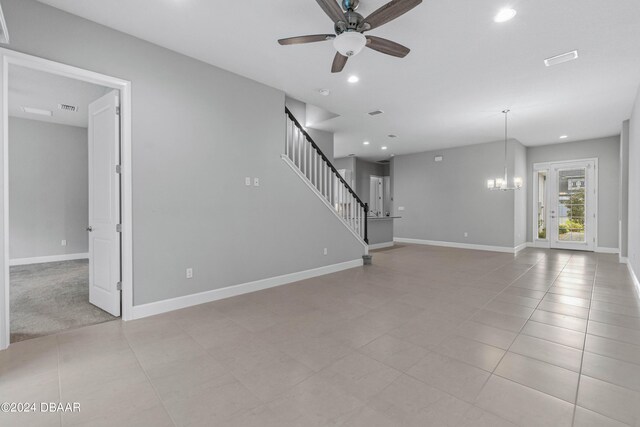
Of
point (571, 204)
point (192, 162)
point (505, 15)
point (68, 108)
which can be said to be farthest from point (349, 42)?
point (571, 204)

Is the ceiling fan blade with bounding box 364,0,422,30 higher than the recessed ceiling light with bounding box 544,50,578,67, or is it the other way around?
the recessed ceiling light with bounding box 544,50,578,67

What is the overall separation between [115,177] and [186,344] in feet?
6.69

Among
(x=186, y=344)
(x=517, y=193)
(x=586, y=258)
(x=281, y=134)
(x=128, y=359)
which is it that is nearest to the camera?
(x=128, y=359)

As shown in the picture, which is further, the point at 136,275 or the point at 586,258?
the point at 586,258

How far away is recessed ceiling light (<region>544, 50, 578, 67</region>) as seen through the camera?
3.49m

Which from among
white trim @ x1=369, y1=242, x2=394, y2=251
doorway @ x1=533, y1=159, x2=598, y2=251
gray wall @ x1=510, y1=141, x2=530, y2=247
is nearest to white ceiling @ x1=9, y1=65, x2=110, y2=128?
white trim @ x1=369, y1=242, x2=394, y2=251

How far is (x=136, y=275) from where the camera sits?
3.22 meters

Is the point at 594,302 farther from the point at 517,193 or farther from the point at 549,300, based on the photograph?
the point at 517,193

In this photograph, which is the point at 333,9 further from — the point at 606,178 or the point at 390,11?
the point at 606,178

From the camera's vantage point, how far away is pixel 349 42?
8.17ft

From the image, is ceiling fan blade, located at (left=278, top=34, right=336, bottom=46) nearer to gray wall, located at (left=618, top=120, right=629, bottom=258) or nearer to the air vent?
the air vent

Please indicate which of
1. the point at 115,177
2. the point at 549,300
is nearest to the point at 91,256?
the point at 115,177

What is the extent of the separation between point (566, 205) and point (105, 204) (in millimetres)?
11117

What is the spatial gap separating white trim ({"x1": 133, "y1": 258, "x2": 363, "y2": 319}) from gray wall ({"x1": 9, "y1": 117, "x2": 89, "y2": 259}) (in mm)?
5165
